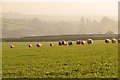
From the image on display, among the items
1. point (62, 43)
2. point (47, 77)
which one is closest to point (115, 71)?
point (47, 77)

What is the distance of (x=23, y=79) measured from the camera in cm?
1867

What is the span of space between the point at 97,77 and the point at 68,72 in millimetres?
2944

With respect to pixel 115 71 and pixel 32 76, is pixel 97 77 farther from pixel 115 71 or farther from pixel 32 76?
pixel 32 76

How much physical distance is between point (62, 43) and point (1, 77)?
55.5 meters

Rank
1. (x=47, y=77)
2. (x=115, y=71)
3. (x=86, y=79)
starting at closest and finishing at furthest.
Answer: (x=86, y=79), (x=47, y=77), (x=115, y=71)

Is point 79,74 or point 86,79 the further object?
point 79,74

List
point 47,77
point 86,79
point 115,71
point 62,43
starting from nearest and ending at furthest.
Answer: point 86,79, point 47,77, point 115,71, point 62,43

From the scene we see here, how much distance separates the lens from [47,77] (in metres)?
18.9

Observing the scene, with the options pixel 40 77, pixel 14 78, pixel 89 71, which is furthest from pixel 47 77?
pixel 89 71

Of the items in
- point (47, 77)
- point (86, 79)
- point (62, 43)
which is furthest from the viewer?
point (62, 43)

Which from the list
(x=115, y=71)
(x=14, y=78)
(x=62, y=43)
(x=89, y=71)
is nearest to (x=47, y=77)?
(x=14, y=78)

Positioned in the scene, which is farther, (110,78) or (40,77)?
(40,77)

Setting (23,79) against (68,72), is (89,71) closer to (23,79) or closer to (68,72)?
(68,72)

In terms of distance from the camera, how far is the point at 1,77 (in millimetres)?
20047
